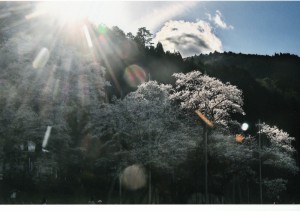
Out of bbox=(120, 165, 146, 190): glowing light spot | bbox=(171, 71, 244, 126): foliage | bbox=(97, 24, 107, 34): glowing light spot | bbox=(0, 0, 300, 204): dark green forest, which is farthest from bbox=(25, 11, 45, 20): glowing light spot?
bbox=(97, 24, 107, 34): glowing light spot

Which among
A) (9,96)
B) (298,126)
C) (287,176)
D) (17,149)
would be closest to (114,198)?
(17,149)

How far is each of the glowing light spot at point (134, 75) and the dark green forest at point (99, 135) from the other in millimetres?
A: 25997

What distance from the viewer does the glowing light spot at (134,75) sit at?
2852 inches

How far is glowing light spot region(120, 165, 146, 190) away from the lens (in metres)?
39.9

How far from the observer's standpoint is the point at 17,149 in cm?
3431

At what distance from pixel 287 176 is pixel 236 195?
11321mm

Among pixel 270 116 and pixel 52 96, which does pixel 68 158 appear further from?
pixel 270 116

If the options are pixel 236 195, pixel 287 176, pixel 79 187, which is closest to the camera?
pixel 79 187

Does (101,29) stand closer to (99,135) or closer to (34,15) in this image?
(34,15)

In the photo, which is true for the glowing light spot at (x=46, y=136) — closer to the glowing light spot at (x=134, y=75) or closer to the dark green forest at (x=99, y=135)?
the dark green forest at (x=99, y=135)

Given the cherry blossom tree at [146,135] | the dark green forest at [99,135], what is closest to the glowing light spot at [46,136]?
the dark green forest at [99,135]

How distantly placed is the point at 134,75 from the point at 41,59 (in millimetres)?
43576

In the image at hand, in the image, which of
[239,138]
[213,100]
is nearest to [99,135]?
[213,100]

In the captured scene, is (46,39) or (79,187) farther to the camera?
(79,187)
